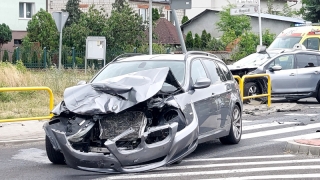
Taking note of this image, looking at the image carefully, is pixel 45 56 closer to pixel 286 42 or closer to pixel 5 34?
pixel 5 34

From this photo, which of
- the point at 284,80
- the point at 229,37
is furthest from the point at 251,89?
the point at 229,37

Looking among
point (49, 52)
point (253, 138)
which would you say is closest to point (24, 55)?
point (49, 52)

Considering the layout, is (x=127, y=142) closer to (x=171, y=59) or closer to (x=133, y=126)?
(x=133, y=126)

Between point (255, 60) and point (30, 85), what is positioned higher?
point (255, 60)

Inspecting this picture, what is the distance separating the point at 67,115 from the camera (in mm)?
9383

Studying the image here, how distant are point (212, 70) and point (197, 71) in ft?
2.34

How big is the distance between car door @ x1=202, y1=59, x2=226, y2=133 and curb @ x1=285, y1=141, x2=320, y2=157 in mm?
1228

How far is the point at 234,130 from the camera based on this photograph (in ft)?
40.5

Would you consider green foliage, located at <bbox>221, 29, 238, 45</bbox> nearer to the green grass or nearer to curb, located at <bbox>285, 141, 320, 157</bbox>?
the green grass

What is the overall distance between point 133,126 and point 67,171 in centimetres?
133

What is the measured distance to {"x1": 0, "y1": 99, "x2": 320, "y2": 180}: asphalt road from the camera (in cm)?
926

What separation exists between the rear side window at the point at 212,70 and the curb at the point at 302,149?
167cm

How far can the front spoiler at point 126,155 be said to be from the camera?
866 cm

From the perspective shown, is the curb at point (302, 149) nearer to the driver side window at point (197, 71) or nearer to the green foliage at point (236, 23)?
the driver side window at point (197, 71)
